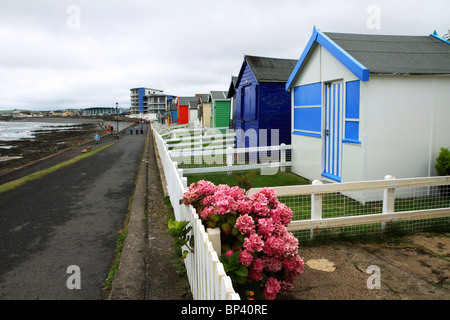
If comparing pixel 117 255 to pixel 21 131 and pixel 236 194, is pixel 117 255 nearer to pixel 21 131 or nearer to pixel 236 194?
pixel 236 194

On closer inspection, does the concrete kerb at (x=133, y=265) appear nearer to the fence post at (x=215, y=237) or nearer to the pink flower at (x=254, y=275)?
the fence post at (x=215, y=237)

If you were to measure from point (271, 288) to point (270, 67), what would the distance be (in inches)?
524

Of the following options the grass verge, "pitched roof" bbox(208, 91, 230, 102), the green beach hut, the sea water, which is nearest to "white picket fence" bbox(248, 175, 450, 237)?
the grass verge

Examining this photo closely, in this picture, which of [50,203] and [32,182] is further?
[32,182]

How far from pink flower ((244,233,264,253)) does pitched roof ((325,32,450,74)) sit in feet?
18.6

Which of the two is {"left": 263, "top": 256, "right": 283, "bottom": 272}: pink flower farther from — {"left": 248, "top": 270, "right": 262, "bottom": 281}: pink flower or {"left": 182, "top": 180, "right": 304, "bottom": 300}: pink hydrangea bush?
{"left": 248, "top": 270, "right": 262, "bottom": 281}: pink flower

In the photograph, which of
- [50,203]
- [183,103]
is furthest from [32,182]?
[183,103]

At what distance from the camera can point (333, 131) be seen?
29.8 feet

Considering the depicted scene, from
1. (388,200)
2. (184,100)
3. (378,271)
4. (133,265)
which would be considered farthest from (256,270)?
(184,100)

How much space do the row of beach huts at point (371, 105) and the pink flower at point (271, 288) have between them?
5192 mm

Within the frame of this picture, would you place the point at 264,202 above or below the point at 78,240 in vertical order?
above

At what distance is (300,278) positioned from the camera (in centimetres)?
444
